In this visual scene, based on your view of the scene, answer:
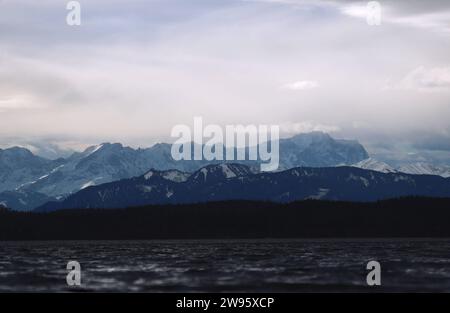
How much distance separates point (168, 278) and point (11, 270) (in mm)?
29612

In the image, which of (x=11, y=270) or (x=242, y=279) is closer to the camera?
(x=242, y=279)

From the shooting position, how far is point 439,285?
259ft

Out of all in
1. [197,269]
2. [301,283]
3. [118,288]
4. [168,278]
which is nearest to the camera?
[118,288]

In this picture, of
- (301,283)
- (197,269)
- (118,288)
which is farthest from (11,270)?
(301,283)
